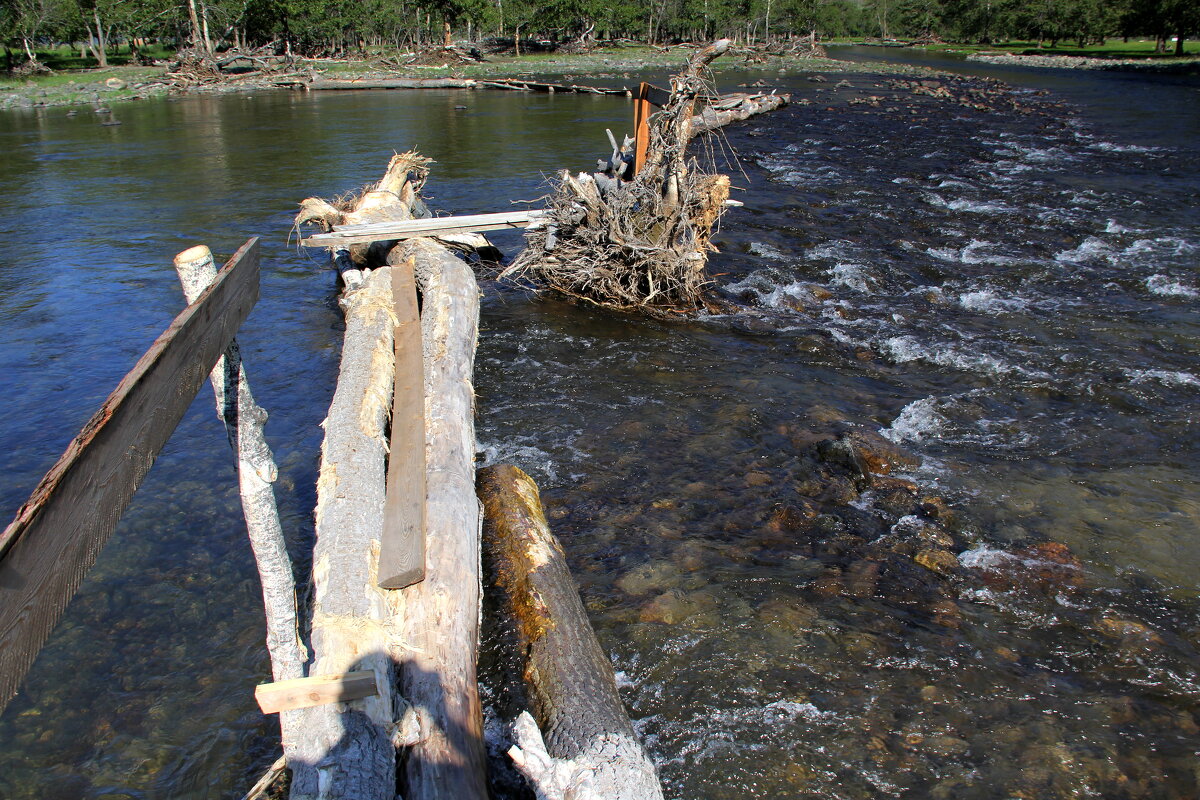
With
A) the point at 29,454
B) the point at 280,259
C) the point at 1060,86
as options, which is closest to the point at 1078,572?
the point at 29,454

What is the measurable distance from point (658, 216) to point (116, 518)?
793 centimetres

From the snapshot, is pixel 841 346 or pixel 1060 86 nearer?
pixel 841 346

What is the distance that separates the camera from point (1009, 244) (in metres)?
11.5

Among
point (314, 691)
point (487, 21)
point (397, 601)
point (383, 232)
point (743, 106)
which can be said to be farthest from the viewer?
point (487, 21)

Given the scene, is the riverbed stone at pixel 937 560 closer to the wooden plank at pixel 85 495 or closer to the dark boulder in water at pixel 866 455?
the dark boulder in water at pixel 866 455

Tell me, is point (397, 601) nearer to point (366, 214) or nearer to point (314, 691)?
point (314, 691)

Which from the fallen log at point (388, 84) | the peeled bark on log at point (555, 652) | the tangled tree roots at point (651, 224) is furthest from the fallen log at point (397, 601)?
the fallen log at point (388, 84)

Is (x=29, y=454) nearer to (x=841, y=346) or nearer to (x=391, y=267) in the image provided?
(x=391, y=267)

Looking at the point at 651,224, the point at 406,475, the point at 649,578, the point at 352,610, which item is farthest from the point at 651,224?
the point at 352,610

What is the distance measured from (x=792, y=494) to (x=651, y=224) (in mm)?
4657

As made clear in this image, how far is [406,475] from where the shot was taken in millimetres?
4340

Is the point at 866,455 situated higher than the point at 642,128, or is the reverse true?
the point at 642,128

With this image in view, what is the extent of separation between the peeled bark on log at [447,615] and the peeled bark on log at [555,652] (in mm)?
260

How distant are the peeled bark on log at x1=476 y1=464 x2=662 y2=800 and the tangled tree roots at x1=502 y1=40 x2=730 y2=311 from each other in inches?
188
